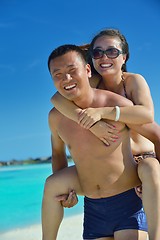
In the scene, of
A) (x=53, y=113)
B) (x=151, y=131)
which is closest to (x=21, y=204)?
(x=53, y=113)

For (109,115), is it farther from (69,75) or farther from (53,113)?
(53,113)

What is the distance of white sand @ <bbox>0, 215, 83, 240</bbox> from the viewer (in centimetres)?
643

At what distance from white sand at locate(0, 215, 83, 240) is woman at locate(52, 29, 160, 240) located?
358 centimetres

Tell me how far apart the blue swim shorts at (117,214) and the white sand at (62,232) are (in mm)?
3373

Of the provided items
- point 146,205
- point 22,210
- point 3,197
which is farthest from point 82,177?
point 3,197

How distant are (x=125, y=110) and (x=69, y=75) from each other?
390 millimetres

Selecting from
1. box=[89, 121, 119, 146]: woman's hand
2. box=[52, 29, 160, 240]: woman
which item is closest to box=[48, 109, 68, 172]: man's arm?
box=[52, 29, 160, 240]: woman

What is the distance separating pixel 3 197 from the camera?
51.5 feet

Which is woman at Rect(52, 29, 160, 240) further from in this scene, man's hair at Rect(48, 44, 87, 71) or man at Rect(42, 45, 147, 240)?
man's hair at Rect(48, 44, 87, 71)

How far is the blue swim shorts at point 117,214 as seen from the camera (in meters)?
2.65

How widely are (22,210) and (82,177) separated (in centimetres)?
945

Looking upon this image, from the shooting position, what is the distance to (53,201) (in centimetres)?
265

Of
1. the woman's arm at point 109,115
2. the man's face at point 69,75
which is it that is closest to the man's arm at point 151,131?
the woman's arm at point 109,115

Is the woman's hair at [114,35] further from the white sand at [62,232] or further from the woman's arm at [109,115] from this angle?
the white sand at [62,232]
